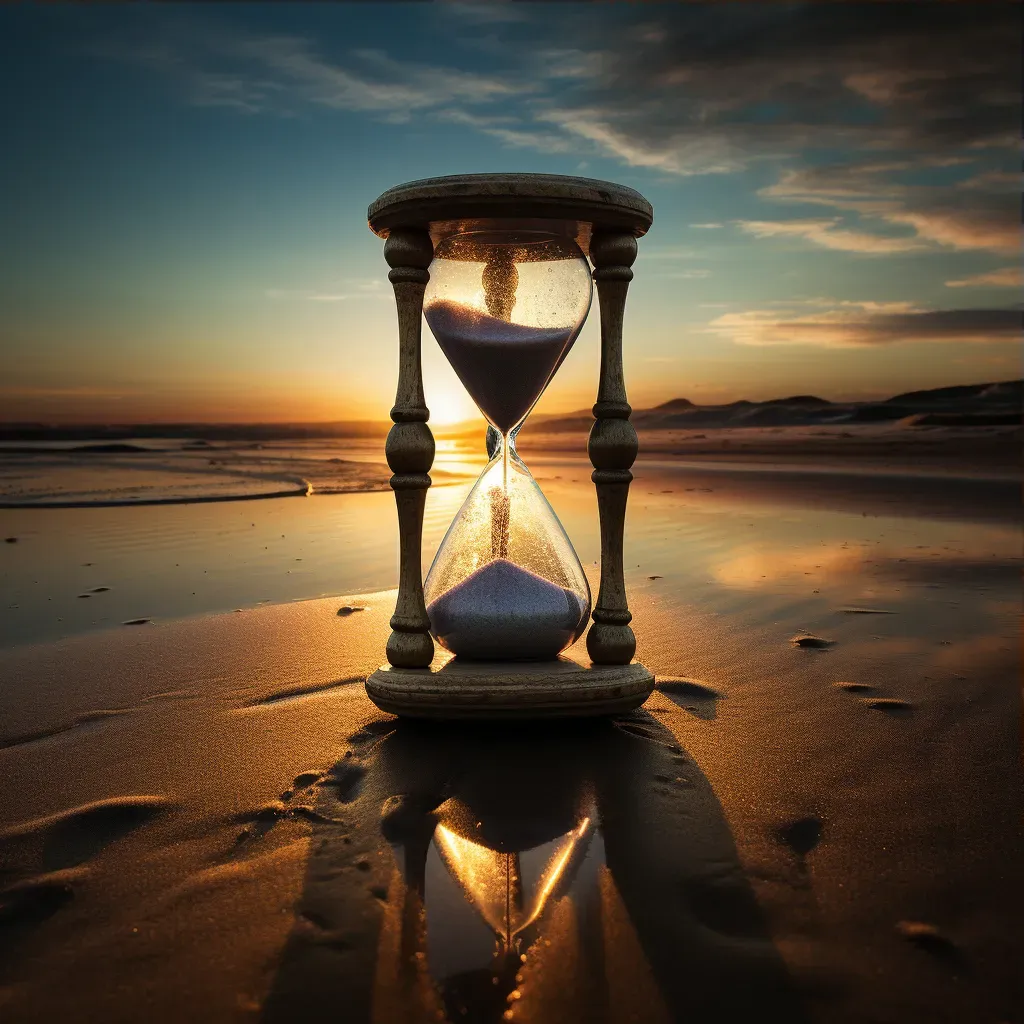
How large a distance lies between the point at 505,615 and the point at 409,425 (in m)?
0.62

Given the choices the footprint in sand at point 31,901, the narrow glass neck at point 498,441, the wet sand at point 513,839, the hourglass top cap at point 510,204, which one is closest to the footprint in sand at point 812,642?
the wet sand at point 513,839

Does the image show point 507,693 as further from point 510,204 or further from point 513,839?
point 510,204

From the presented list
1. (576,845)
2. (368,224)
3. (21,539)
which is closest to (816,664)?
(576,845)

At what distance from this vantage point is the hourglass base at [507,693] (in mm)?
2514

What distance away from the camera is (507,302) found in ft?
8.82

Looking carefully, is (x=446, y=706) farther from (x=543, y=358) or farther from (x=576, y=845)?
(x=543, y=358)

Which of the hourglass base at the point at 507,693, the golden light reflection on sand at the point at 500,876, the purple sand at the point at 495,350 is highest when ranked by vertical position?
the purple sand at the point at 495,350

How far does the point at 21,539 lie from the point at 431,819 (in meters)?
5.58

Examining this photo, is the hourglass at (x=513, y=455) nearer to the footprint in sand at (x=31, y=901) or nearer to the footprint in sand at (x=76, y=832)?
the footprint in sand at (x=76, y=832)

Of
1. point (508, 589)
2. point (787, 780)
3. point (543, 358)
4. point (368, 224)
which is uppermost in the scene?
point (368, 224)

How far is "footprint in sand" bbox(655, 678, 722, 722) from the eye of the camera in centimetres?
270

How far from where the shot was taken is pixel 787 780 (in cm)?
218

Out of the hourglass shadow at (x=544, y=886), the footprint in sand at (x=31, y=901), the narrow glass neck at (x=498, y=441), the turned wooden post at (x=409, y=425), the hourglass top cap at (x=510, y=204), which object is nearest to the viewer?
the hourglass shadow at (x=544, y=886)

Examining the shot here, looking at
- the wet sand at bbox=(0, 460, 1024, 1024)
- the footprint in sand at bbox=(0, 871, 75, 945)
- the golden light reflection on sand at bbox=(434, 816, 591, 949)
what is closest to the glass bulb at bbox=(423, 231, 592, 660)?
the wet sand at bbox=(0, 460, 1024, 1024)
